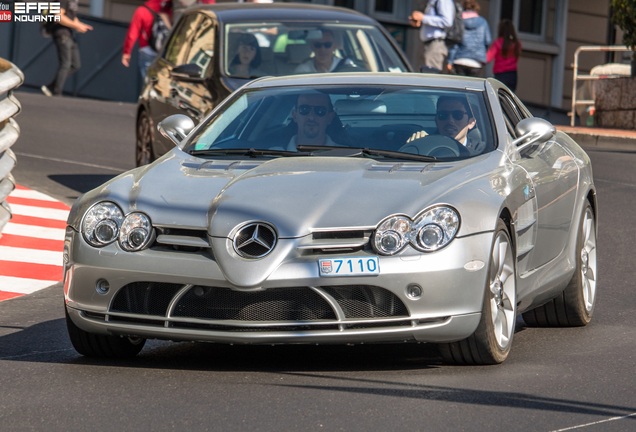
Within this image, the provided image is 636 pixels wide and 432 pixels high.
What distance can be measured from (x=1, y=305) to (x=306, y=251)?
3.29m

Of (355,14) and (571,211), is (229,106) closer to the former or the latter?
(571,211)

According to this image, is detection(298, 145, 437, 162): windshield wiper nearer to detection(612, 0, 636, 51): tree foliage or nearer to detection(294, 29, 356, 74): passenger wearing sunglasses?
detection(294, 29, 356, 74): passenger wearing sunglasses

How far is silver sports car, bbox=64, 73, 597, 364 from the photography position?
7.07 m

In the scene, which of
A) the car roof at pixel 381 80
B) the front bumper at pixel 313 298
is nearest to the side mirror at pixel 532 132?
the car roof at pixel 381 80

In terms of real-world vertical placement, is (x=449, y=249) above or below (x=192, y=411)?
above

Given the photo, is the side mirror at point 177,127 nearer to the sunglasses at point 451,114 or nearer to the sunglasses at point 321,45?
the sunglasses at point 451,114

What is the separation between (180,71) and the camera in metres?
13.8

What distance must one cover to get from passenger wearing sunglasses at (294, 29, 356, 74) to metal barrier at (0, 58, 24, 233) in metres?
2.59

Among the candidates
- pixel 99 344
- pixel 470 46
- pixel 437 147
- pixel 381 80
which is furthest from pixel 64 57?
pixel 99 344

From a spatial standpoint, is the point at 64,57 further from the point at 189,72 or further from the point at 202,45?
the point at 189,72

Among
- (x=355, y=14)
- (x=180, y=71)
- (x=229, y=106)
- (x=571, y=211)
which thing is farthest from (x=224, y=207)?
(x=355, y=14)

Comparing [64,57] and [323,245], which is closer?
[323,245]

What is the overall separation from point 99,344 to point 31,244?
497 cm

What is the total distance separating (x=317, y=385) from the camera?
6.97 meters
